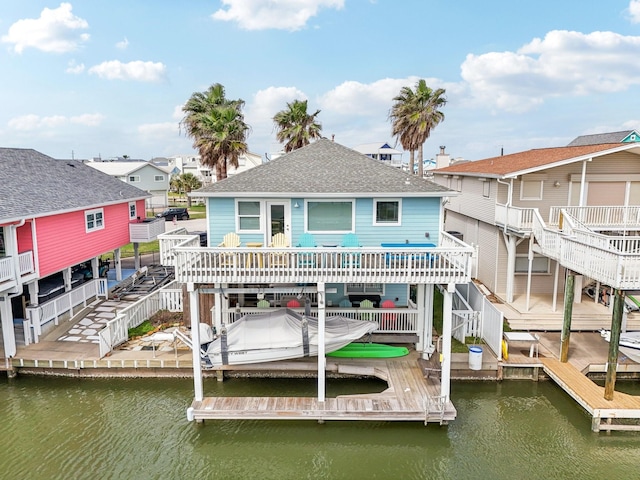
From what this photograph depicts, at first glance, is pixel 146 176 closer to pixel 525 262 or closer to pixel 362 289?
pixel 362 289

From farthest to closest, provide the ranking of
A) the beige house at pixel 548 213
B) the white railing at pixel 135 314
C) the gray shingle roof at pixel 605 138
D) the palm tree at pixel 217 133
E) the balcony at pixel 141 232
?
the gray shingle roof at pixel 605 138 < the palm tree at pixel 217 133 < the balcony at pixel 141 232 < the beige house at pixel 548 213 < the white railing at pixel 135 314

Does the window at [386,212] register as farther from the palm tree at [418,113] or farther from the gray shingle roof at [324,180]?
the palm tree at [418,113]

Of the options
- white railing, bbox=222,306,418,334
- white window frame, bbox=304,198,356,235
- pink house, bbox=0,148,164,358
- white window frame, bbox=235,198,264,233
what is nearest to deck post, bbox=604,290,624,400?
white railing, bbox=222,306,418,334

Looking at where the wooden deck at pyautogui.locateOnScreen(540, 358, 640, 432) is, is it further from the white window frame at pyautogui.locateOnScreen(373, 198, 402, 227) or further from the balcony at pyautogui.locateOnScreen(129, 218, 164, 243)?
the balcony at pyautogui.locateOnScreen(129, 218, 164, 243)

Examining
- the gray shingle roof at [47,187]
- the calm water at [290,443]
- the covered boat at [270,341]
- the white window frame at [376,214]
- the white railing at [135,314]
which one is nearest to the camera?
the calm water at [290,443]

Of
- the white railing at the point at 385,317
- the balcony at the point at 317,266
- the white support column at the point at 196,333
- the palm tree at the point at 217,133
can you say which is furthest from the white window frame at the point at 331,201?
the palm tree at the point at 217,133

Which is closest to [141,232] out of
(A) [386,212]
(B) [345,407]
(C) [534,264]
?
(A) [386,212]

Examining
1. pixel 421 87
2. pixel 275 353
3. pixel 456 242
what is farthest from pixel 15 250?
pixel 421 87
